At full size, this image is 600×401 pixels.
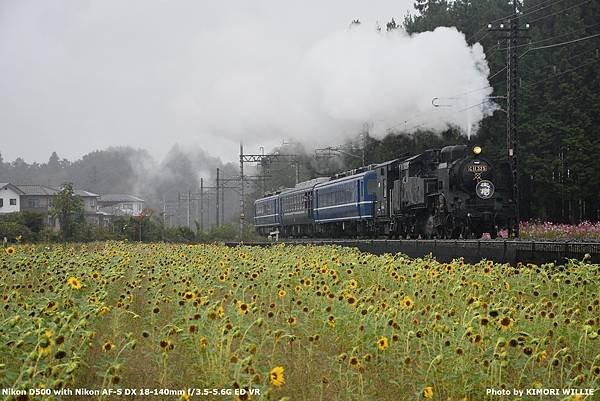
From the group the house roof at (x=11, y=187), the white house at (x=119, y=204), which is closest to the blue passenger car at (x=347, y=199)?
the house roof at (x=11, y=187)

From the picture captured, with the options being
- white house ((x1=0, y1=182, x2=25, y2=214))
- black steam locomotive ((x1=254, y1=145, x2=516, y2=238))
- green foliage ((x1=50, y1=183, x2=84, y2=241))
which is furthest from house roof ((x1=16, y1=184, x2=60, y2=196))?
black steam locomotive ((x1=254, y1=145, x2=516, y2=238))

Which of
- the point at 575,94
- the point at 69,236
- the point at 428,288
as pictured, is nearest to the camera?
the point at 428,288

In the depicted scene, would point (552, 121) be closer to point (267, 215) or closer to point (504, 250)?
point (267, 215)

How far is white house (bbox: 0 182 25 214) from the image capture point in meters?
84.8

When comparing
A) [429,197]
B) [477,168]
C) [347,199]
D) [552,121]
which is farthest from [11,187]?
[477,168]

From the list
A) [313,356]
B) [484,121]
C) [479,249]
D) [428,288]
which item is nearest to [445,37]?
[479,249]

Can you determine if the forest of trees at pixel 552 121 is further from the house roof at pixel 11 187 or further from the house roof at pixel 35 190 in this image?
the house roof at pixel 35 190

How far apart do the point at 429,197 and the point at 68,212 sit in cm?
2473

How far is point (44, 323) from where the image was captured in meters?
6.68

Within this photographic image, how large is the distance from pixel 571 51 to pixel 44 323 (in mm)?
49555

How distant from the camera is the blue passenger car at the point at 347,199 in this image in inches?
1252

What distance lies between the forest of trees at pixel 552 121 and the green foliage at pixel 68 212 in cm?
1417

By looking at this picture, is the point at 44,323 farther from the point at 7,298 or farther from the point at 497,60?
the point at 497,60

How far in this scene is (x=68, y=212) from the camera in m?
44.3
